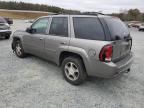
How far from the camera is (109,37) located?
3.34 m

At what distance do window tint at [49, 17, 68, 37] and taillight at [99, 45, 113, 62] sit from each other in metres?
1.18

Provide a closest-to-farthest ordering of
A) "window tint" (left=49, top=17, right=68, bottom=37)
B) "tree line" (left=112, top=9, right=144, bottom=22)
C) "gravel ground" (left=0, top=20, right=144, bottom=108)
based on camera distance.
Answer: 1. "gravel ground" (left=0, top=20, right=144, bottom=108)
2. "window tint" (left=49, top=17, right=68, bottom=37)
3. "tree line" (left=112, top=9, right=144, bottom=22)

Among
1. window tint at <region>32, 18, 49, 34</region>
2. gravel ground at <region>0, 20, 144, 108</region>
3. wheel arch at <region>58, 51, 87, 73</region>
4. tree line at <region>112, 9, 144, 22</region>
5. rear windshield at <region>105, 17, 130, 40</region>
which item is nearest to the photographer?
gravel ground at <region>0, 20, 144, 108</region>

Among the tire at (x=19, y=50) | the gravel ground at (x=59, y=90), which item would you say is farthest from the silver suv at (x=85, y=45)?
the tire at (x=19, y=50)

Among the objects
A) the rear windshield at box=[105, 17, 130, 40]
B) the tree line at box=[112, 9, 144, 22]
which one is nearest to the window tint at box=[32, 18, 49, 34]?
the rear windshield at box=[105, 17, 130, 40]

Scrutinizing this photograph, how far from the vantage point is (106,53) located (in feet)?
10.9

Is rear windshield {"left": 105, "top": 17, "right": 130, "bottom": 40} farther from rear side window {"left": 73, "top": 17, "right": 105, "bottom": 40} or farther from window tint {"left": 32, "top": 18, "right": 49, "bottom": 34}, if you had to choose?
window tint {"left": 32, "top": 18, "right": 49, "bottom": 34}

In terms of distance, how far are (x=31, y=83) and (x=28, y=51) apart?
6.01ft

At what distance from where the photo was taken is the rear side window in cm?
345

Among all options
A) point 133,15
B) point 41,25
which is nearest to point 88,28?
point 41,25

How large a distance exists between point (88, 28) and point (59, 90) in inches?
62.6

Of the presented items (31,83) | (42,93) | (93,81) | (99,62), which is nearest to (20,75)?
(31,83)

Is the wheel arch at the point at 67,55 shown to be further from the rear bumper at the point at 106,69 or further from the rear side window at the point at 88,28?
the rear side window at the point at 88,28

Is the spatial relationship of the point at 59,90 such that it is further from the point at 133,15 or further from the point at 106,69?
the point at 133,15
